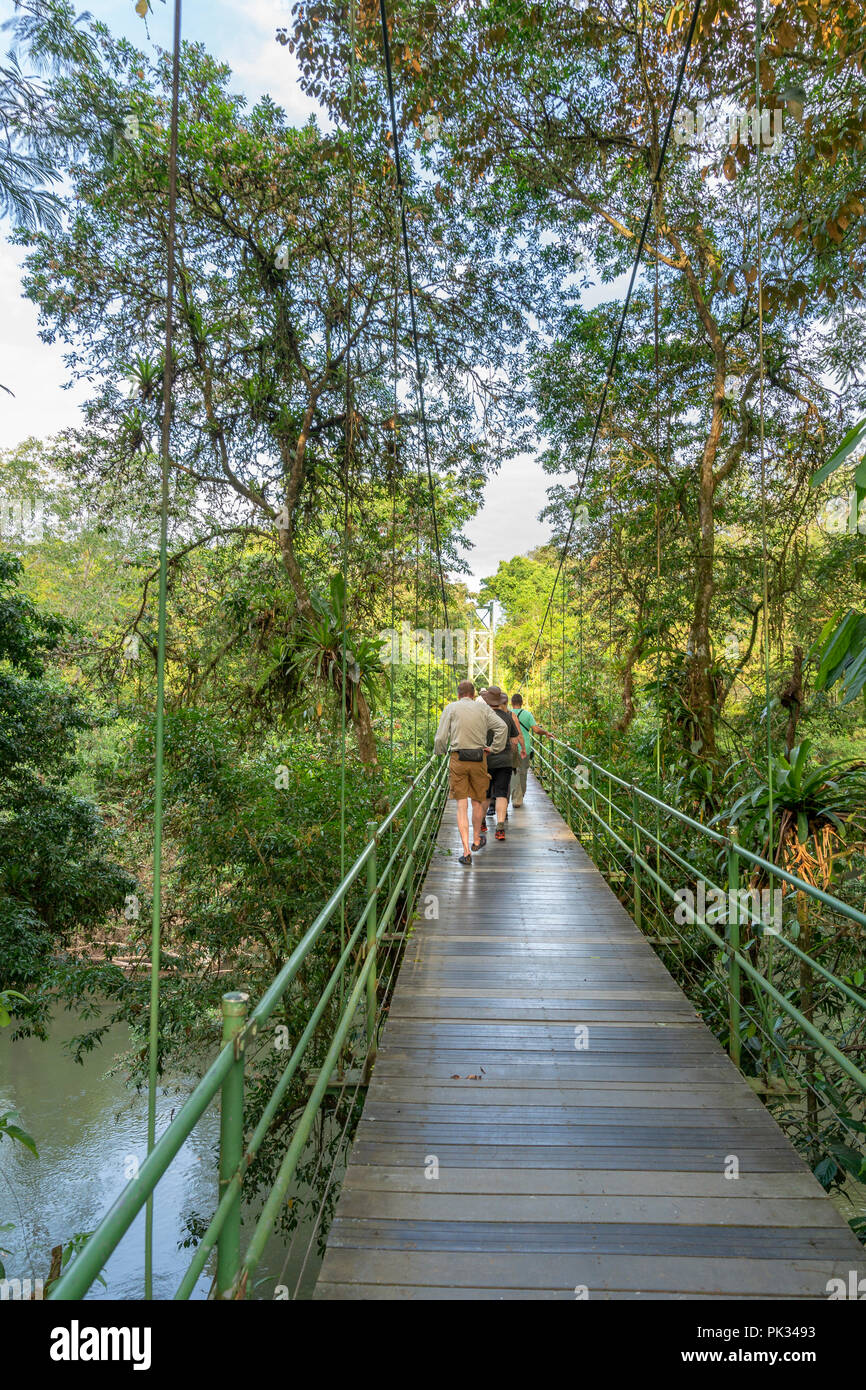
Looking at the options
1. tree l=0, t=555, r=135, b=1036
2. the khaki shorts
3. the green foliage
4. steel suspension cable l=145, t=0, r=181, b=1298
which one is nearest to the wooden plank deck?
steel suspension cable l=145, t=0, r=181, b=1298

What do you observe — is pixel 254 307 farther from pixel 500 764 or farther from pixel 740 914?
pixel 740 914

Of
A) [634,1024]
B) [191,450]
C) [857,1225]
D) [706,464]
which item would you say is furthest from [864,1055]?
[191,450]

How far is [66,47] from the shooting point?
16.5 ft

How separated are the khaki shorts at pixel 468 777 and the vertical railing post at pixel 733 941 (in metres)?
2.81

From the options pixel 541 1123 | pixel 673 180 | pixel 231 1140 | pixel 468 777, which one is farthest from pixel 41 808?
pixel 673 180

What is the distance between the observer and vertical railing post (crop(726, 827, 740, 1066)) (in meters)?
2.95

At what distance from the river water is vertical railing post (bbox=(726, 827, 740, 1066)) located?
19.1 feet

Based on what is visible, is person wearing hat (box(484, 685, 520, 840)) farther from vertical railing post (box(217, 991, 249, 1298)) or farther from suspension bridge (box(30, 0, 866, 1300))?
vertical railing post (box(217, 991, 249, 1298))

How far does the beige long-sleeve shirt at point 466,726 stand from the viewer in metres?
5.89

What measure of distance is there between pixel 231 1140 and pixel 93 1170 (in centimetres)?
1358

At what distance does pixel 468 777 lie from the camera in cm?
598

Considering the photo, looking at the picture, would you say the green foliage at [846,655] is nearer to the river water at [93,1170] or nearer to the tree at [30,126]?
the tree at [30,126]

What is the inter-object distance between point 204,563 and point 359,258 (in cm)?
419
